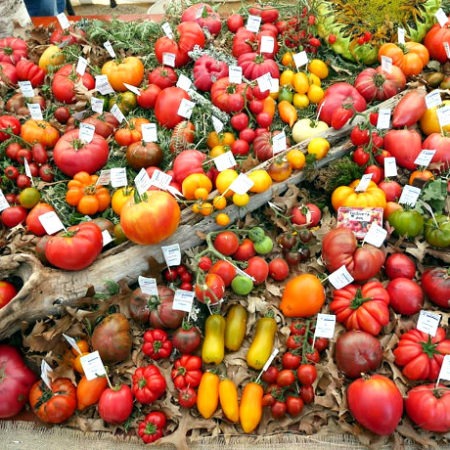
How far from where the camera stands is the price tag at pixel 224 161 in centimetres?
268

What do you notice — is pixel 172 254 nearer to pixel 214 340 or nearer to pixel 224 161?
pixel 214 340

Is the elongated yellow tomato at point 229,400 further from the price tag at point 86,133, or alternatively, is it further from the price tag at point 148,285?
the price tag at point 86,133

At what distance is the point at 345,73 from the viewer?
3.39 meters

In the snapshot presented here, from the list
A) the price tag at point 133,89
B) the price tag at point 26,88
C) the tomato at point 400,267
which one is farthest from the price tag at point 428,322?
the price tag at point 26,88

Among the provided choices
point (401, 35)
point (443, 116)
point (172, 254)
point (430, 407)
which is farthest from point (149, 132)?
point (430, 407)

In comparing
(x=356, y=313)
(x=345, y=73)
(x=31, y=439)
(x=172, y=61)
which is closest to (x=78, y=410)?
(x=31, y=439)

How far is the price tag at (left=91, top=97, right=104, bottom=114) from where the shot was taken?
10.5ft

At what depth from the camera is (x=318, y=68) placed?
3.33m

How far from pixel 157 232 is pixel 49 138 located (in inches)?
51.5

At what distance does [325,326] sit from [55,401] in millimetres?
1392

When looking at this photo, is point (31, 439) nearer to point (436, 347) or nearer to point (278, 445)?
point (278, 445)

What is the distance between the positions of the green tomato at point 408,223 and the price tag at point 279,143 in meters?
0.79

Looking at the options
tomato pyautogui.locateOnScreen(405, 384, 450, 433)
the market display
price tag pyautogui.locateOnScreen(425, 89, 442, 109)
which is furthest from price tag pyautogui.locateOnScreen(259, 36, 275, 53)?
tomato pyautogui.locateOnScreen(405, 384, 450, 433)

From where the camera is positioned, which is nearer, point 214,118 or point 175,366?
point 175,366
